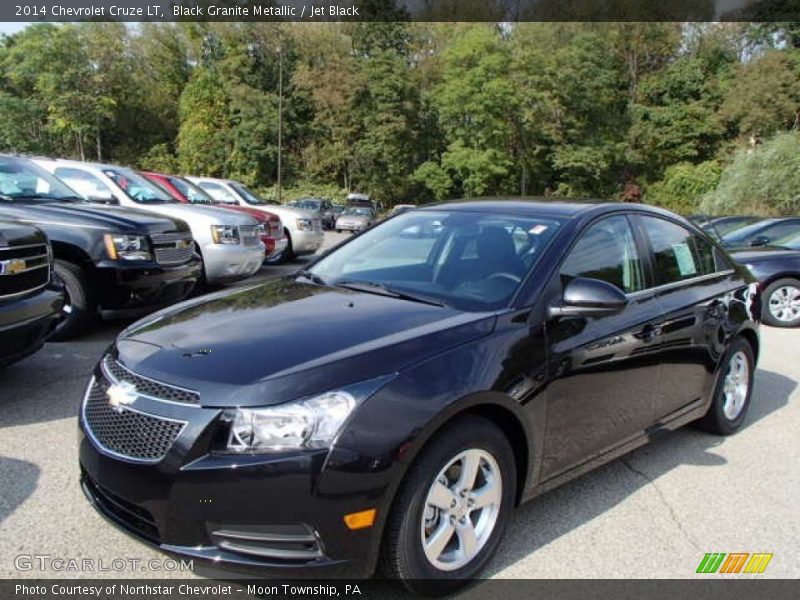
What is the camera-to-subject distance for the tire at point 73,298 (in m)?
6.24

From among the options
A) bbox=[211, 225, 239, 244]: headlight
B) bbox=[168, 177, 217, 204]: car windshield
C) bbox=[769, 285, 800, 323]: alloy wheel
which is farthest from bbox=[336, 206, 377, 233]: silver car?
bbox=[769, 285, 800, 323]: alloy wheel

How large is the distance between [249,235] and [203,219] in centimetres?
71

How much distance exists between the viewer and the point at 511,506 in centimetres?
292

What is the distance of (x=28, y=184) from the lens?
7.02 metres

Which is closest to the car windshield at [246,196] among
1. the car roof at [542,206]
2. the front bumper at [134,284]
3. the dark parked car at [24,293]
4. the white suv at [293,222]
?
the white suv at [293,222]

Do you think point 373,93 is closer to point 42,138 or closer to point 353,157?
point 353,157

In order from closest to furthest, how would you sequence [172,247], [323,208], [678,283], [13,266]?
[678,283], [13,266], [172,247], [323,208]

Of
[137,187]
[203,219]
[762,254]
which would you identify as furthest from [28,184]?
[762,254]

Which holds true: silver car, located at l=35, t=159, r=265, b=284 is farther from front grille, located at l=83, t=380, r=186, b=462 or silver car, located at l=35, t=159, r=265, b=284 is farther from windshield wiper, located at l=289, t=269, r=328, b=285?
front grille, located at l=83, t=380, r=186, b=462

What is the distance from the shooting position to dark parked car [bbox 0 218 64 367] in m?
4.32

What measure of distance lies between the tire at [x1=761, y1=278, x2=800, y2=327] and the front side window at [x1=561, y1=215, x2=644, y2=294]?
6.20 m

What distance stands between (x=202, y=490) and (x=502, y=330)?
54.4 inches

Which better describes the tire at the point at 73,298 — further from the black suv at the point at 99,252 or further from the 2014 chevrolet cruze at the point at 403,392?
the 2014 chevrolet cruze at the point at 403,392

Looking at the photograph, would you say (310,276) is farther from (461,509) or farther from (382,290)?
(461,509)
